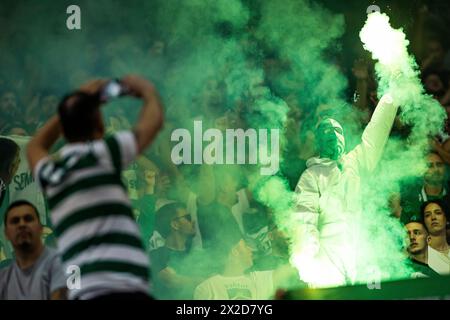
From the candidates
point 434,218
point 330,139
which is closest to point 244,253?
point 330,139

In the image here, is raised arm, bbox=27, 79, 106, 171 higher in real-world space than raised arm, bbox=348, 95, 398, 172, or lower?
lower

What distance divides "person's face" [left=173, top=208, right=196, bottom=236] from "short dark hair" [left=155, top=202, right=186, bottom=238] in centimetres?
2

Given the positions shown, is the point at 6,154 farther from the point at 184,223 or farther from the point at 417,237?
the point at 417,237

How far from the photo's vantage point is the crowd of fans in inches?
201

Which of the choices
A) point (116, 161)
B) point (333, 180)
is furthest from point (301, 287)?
point (116, 161)

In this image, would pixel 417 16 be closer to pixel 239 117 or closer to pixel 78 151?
pixel 239 117

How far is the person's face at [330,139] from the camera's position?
5.13 m

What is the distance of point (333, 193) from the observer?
203 inches

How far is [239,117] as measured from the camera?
16.8 feet

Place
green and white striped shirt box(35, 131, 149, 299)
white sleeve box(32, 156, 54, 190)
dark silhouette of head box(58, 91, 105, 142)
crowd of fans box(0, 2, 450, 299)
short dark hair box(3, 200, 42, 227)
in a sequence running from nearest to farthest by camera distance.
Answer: green and white striped shirt box(35, 131, 149, 299)
white sleeve box(32, 156, 54, 190)
dark silhouette of head box(58, 91, 105, 142)
short dark hair box(3, 200, 42, 227)
crowd of fans box(0, 2, 450, 299)

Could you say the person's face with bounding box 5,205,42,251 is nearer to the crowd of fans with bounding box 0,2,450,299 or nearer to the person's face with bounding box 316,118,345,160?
the crowd of fans with bounding box 0,2,450,299

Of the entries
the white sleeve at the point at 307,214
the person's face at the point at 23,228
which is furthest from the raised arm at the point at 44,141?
the white sleeve at the point at 307,214

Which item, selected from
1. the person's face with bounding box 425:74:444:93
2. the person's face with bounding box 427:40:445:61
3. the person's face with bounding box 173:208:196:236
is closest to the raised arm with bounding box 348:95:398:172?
the person's face with bounding box 425:74:444:93

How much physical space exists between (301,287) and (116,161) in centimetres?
242
